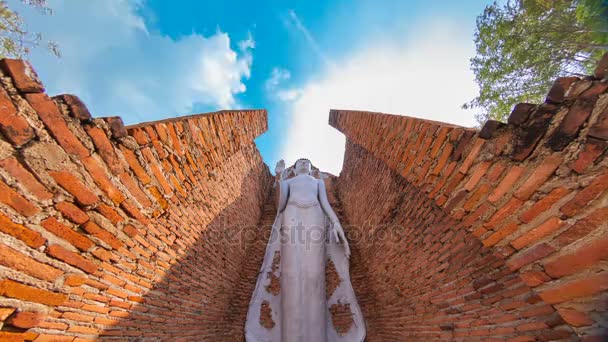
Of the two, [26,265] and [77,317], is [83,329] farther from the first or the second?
[26,265]

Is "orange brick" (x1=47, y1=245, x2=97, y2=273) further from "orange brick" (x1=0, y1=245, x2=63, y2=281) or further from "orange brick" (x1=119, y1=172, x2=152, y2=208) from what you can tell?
"orange brick" (x1=119, y1=172, x2=152, y2=208)

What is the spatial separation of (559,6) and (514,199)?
786 cm

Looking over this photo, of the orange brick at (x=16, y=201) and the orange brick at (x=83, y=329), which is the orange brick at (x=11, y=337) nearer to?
the orange brick at (x=83, y=329)

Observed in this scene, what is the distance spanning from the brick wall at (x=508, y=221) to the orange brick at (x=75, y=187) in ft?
7.89

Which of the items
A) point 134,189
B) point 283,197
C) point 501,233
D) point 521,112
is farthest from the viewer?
point 283,197

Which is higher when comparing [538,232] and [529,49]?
[529,49]

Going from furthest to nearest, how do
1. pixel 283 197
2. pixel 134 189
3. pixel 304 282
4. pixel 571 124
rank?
1. pixel 283 197
2. pixel 304 282
3. pixel 134 189
4. pixel 571 124

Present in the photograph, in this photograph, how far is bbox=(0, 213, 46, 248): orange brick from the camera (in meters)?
1.06

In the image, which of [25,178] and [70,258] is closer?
[25,178]

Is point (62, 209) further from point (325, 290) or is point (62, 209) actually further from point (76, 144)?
point (325, 290)

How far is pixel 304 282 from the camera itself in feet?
14.2

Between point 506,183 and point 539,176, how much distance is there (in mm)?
176

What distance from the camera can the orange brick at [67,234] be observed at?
1.23 m

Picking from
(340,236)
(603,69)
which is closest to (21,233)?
(603,69)
